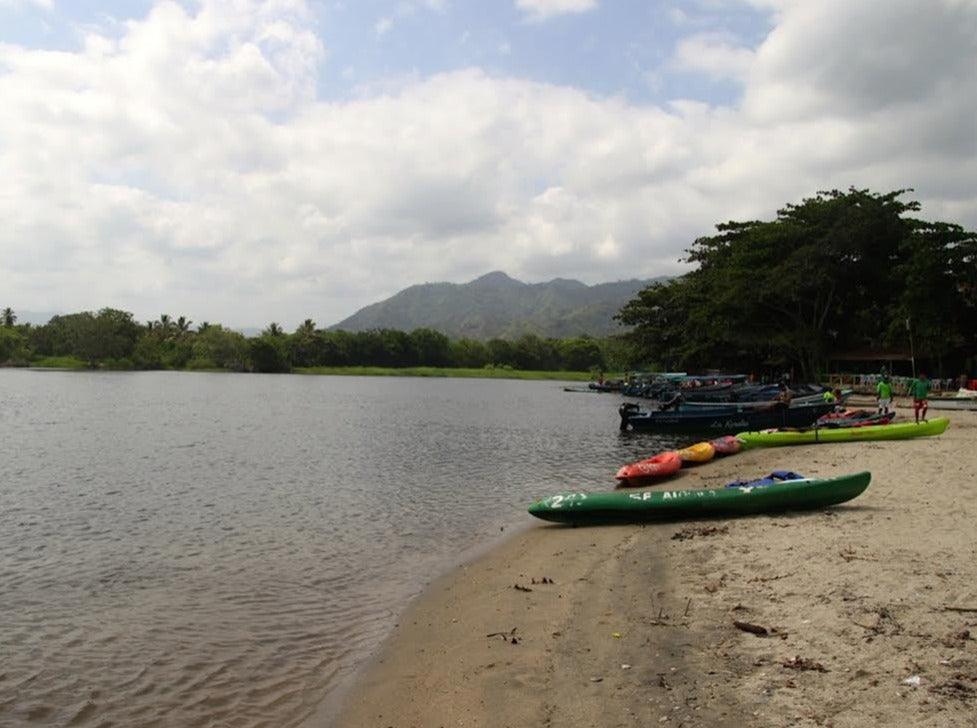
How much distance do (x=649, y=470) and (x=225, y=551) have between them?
12358 mm

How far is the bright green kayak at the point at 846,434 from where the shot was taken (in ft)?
77.8

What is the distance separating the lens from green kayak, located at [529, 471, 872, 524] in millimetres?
13242

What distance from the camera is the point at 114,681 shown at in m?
7.84

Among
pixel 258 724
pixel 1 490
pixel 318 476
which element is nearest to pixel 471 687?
pixel 258 724

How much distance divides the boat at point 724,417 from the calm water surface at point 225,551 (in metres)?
3.07

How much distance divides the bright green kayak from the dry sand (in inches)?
465

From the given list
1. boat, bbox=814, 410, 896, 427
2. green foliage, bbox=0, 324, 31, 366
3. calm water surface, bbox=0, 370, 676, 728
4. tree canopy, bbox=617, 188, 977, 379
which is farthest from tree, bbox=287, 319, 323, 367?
boat, bbox=814, 410, 896, 427

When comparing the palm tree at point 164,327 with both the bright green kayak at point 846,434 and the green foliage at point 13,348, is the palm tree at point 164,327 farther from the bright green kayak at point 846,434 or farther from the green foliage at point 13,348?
the bright green kayak at point 846,434

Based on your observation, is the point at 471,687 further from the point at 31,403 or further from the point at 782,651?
the point at 31,403

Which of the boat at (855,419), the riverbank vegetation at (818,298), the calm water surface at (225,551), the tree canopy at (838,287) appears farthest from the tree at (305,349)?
the boat at (855,419)

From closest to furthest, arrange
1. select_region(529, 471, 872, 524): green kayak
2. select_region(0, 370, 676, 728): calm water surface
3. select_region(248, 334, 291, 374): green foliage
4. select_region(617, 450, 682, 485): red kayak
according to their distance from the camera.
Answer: select_region(0, 370, 676, 728): calm water surface, select_region(529, 471, 872, 524): green kayak, select_region(617, 450, 682, 485): red kayak, select_region(248, 334, 291, 374): green foliage

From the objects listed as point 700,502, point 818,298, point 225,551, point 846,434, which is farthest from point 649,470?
point 818,298

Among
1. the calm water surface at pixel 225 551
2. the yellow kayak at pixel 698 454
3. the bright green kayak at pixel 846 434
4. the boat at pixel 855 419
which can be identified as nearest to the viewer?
the calm water surface at pixel 225 551

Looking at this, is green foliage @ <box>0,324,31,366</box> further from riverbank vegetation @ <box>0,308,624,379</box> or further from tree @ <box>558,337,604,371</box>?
tree @ <box>558,337,604,371</box>
